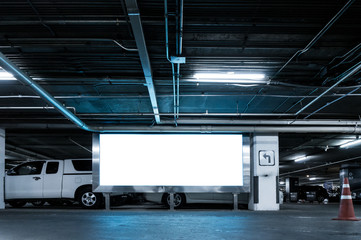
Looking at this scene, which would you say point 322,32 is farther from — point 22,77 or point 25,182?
point 25,182

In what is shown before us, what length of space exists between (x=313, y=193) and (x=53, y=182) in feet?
Answer: 63.9

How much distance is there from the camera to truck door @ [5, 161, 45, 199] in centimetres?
1334

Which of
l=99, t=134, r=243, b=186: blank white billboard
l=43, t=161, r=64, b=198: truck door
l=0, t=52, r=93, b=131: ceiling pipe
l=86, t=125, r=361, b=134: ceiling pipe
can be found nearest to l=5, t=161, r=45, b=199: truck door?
l=43, t=161, r=64, b=198: truck door

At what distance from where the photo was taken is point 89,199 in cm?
1307

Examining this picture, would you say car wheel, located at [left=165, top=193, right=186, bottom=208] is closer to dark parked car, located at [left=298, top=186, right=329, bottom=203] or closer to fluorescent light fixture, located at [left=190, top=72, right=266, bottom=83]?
fluorescent light fixture, located at [left=190, top=72, right=266, bottom=83]

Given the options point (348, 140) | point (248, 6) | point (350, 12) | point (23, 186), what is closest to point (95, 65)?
point (248, 6)

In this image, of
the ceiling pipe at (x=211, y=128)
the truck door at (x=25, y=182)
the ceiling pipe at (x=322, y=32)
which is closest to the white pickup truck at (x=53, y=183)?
the truck door at (x=25, y=182)

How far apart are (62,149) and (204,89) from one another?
45.5ft

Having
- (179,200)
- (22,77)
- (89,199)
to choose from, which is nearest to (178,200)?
(179,200)

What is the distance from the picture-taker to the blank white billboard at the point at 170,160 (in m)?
13.2

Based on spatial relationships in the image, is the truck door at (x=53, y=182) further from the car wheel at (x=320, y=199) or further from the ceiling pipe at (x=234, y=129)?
the car wheel at (x=320, y=199)

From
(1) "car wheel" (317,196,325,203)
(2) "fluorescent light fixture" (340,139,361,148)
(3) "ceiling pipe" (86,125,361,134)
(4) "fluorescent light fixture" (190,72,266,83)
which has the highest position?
(4) "fluorescent light fixture" (190,72,266,83)

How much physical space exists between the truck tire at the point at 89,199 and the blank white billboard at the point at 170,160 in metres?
0.51

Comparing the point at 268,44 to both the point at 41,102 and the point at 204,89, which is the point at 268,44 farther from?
the point at 41,102
